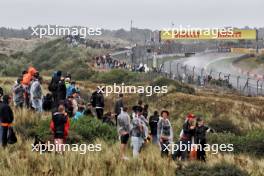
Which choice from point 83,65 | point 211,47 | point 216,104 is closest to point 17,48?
point 211,47

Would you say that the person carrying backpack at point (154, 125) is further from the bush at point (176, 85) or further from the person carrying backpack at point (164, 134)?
the bush at point (176, 85)

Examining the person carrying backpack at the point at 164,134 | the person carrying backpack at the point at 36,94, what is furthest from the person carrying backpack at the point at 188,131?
the person carrying backpack at the point at 36,94

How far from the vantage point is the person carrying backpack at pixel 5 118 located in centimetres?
1380

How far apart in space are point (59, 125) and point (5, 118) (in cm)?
133

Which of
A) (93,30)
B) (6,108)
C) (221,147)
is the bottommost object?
(221,147)

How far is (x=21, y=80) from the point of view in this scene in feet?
61.7

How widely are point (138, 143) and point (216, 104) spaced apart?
53.6 feet

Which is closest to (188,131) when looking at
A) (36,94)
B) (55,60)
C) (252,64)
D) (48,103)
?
(36,94)

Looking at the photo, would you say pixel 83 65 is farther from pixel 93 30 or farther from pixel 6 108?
pixel 6 108

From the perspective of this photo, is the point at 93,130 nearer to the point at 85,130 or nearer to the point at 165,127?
the point at 85,130

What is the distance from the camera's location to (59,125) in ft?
45.3

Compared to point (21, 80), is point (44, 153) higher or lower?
lower

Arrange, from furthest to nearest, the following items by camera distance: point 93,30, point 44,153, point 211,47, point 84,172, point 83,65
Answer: point 211,47 → point 83,65 → point 93,30 → point 44,153 → point 84,172

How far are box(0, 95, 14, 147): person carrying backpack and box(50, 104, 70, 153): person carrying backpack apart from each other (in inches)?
41.6
